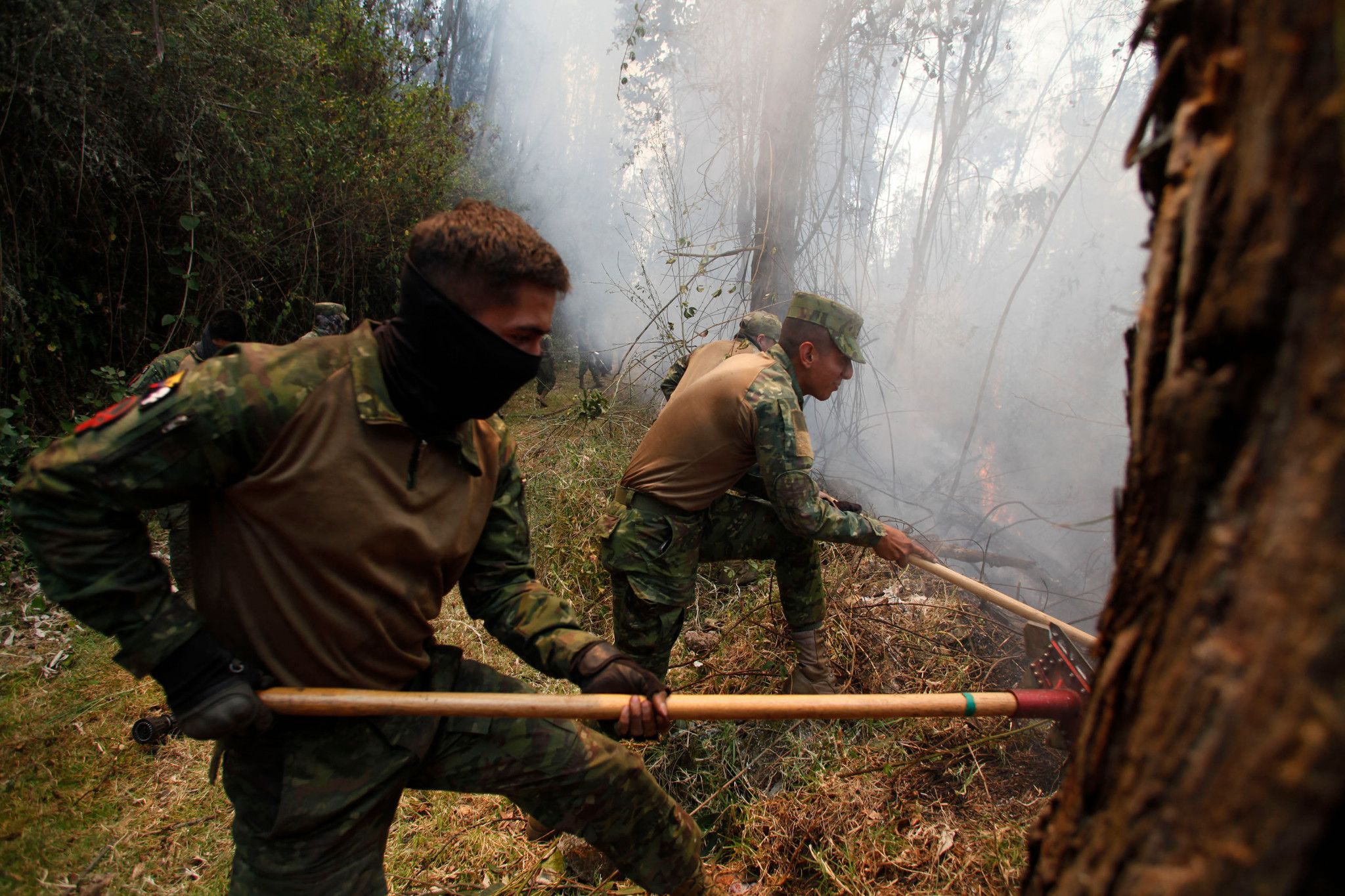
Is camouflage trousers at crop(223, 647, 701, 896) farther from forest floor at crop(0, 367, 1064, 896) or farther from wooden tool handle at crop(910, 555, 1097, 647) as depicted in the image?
wooden tool handle at crop(910, 555, 1097, 647)

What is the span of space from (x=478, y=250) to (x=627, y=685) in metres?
1.29

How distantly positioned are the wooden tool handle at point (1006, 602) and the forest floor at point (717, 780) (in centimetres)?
60

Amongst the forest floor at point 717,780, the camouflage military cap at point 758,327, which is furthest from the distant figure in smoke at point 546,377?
the forest floor at point 717,780

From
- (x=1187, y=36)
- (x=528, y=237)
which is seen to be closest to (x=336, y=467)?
(x=528, y=237)

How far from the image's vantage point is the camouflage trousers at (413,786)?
163 cm

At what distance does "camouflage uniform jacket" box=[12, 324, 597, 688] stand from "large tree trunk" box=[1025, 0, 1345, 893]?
5.15ft

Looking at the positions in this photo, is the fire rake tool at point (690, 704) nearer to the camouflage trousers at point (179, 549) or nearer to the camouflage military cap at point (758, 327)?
the camouflage military cap at point (758, 327)

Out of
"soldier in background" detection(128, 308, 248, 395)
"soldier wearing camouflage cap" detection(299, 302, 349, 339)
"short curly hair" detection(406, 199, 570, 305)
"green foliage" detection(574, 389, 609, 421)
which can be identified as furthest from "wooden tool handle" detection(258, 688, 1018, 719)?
"green foliage" detection(574, 389, 609, 421)

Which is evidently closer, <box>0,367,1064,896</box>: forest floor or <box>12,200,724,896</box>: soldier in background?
<box>12,200,724,896</box>: soldier in background

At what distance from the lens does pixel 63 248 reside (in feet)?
18.5

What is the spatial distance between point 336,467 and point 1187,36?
1753 millimetres

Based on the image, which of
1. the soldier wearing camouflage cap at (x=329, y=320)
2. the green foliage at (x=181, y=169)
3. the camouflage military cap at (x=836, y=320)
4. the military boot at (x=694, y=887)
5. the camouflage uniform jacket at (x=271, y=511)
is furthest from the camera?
the soldier wearing camouflage cap at (x=329, y=320)

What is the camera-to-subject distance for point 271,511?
1.55 m

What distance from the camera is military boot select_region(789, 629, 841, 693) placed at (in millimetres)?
3584
